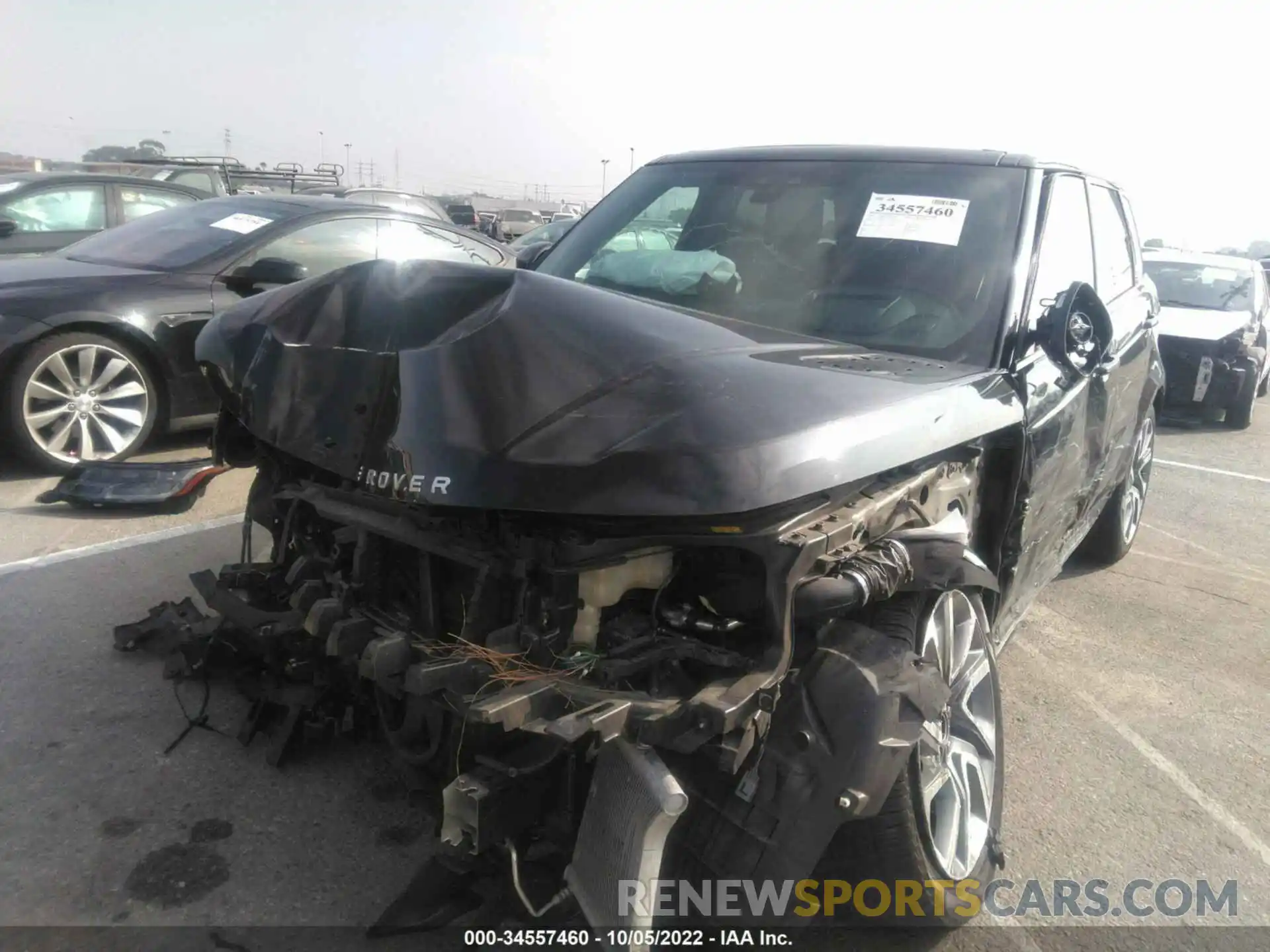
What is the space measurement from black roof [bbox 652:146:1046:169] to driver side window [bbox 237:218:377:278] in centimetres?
349

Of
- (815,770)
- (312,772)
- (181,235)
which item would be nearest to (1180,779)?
(815,770)

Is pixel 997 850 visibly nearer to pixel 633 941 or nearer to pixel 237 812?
pixel 633 941

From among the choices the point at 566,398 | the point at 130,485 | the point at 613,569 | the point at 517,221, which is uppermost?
the point at 566,398

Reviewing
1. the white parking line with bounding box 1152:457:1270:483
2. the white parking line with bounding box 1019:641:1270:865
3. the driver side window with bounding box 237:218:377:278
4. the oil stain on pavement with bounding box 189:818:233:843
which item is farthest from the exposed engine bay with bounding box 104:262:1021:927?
the white parking line with bounding box 1152:457:1270:483

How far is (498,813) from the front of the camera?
76.9 inches

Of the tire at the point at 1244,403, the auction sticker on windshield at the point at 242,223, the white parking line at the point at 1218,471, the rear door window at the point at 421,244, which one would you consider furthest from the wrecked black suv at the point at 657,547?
the tire at the point at 1244,403

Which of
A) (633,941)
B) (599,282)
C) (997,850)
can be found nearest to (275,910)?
(633,941)

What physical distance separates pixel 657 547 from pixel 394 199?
11.4m

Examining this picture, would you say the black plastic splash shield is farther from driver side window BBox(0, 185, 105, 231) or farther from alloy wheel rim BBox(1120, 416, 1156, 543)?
alloy wheel rim BBox(1120, 416, 1156, 543)

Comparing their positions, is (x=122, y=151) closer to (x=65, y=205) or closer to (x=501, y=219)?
(x=501, y=219)

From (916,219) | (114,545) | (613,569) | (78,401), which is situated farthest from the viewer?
(78,401)

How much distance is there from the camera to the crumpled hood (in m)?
10.3

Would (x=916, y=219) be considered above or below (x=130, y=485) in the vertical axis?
above

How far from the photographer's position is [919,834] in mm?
2246
